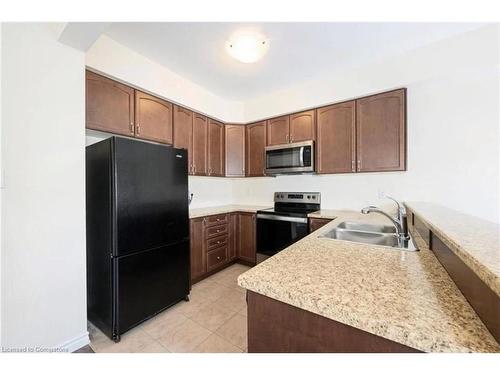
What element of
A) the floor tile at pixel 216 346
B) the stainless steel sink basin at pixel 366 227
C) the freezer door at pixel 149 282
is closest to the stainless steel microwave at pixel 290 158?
the stainless steel sink basin at pixel 366 227

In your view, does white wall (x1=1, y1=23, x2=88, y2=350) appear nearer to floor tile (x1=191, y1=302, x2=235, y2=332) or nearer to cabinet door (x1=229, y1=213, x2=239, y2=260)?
floor tile (x1=191, y1=302, x2=235, y2=332)

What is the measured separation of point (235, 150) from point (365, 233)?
222 centimetres

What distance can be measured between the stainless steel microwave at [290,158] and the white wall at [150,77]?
96 cm

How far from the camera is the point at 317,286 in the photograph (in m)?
0.65

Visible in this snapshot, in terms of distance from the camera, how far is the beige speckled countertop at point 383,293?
1.48 ft

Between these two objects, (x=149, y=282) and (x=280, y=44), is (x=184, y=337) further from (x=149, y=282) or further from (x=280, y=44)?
(x=280, y=44)

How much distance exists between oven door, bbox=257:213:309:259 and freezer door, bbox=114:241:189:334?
39.9 inches

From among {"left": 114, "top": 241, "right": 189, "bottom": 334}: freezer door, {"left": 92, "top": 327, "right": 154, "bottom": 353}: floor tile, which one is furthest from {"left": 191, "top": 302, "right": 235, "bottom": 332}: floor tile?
{"left": 92, "top": 327, "right": 154, "bottom": 353}: floor tile

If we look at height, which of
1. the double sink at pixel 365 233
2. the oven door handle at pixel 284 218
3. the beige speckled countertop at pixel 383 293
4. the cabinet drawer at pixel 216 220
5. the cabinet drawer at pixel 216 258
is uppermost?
the beige speckled countertop at pixel 383 293

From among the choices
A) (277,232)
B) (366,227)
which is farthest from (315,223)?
(366,227)

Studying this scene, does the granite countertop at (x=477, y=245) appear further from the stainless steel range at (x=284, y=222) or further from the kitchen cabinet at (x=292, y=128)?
the kitchen cabinet at (x=292, y=128)

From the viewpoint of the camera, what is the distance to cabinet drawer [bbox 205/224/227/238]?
2.67 metres
